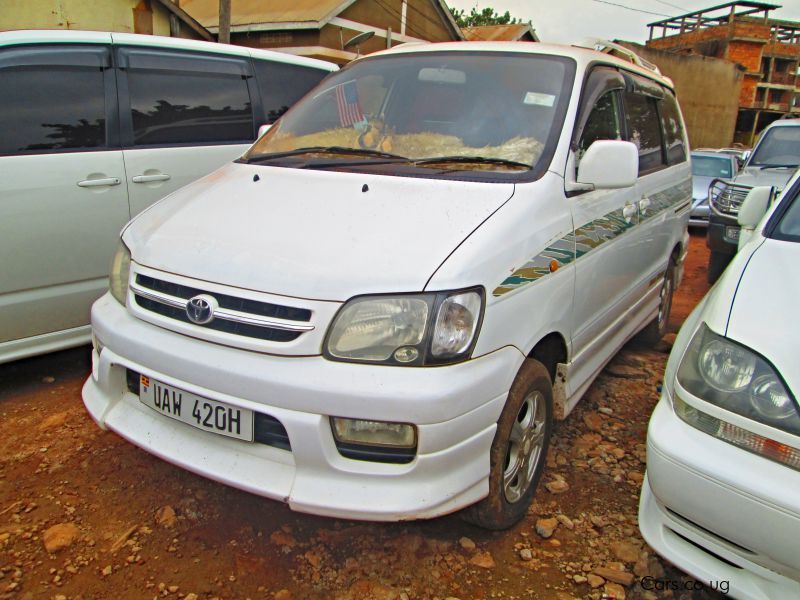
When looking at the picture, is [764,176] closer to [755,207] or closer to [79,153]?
[755,207]

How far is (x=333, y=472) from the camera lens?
196 centimetres

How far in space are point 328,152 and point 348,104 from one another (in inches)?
17.1

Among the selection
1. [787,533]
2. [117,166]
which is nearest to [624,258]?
[787,533]

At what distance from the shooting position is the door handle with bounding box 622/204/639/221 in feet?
10.7

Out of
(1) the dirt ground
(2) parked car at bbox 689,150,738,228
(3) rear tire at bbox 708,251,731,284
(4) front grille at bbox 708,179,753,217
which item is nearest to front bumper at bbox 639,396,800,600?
(1) the dirt ground

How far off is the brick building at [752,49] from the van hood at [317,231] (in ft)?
114

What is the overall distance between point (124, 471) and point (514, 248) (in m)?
1.90

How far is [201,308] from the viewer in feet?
6.88

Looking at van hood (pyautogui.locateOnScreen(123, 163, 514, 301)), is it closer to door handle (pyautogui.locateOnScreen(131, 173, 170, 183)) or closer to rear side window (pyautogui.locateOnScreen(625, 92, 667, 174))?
door handle (pyautogui.locateOnScreen(131, 173, 170, 183))

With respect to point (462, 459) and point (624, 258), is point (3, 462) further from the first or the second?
point (624, 258)

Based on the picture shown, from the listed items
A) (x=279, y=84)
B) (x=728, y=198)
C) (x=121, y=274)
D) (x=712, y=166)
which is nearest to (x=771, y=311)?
(x=121, y=274)

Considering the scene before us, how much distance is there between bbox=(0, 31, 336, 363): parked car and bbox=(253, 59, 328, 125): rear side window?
0.42 meters

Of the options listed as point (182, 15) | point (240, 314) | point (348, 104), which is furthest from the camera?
point (182, 15)

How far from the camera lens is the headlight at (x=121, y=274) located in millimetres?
2490
